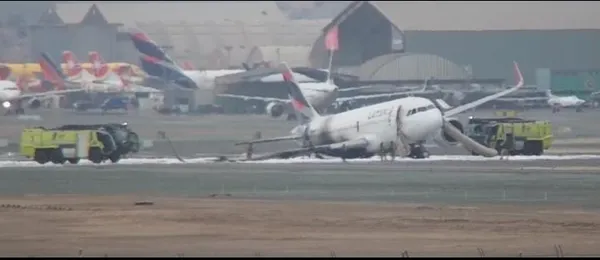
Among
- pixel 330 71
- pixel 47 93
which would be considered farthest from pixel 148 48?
pixel 330 71

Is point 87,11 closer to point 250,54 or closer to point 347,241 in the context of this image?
point 250,54

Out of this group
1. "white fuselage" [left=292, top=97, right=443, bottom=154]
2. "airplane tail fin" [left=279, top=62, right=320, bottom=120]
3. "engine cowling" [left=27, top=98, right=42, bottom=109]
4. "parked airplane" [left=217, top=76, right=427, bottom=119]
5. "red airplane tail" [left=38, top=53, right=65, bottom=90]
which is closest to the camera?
"white fuselage" [left=292, top=97, right=443, bottom=154]

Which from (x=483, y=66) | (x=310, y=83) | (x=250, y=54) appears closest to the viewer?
(x=483, y=66)

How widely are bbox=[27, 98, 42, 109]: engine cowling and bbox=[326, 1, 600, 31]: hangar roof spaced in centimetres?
2658

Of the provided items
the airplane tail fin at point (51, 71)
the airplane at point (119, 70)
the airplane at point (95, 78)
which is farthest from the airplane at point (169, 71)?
the airplane tail fin at point (51, 71)

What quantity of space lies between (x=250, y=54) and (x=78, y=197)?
4837 inches

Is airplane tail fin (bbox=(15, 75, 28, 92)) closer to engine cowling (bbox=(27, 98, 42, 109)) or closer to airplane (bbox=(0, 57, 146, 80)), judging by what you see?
airplane (bbox=(0, 57, 146, 80))

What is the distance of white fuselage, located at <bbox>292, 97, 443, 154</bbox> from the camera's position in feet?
246

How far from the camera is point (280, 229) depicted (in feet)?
134

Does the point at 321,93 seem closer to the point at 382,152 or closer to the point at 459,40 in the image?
the point at 459,40

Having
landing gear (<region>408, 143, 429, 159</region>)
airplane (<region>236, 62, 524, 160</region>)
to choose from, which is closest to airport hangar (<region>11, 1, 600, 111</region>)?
airplane (<region>236, 62, 524, 160</region>)

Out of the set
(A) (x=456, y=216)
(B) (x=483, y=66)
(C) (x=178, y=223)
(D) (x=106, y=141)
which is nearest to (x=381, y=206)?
(A) (x=456, y=216)

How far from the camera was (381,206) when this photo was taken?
158ft

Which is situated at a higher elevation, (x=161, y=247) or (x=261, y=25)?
(x=261, y=25)
